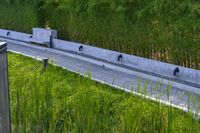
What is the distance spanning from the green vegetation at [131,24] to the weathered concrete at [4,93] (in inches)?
139

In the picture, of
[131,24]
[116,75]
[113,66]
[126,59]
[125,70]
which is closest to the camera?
[116,75]

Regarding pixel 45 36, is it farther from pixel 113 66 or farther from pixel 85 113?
pixel 85 113

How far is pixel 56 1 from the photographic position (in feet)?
30.7

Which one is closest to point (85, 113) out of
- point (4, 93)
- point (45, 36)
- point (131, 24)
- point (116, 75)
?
point (4, 93)

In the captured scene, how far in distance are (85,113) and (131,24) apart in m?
4.27

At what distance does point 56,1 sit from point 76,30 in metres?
0.75

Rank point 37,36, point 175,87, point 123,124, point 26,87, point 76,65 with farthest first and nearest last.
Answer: point 37,36
point 76,65
point 175,87
point 26,87
point 123,124

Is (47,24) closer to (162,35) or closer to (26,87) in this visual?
(162,35)

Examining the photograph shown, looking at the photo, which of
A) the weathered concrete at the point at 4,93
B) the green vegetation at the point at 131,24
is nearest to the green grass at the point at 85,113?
the weathered concrete at the point at 4,93

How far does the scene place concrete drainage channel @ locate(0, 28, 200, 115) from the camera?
5909 millimetres

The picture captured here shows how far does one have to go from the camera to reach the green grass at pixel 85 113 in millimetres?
3498

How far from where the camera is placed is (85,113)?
3.59m

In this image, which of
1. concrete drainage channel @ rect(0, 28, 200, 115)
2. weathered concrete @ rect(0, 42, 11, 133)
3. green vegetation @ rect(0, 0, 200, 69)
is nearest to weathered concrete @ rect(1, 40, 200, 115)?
concrete drainage channel @ rect(0, 28, 200, 115)

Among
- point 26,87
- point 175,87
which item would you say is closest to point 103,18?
point 175,87
